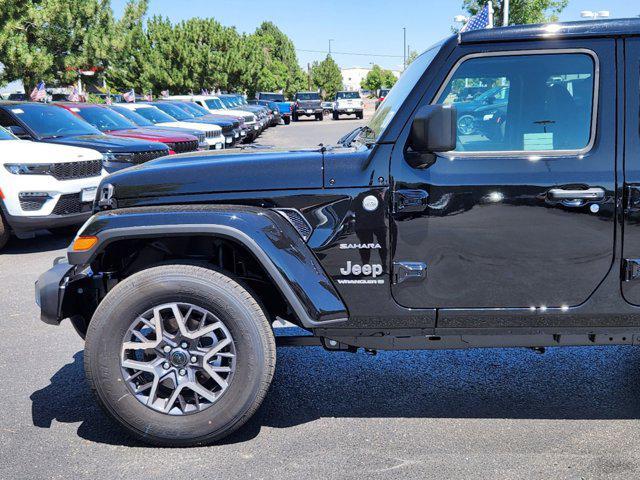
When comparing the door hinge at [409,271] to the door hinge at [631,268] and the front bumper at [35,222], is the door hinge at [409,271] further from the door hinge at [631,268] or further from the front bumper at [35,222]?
the front bumper at [35,222]

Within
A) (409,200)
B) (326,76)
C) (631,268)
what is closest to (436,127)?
(409,200)

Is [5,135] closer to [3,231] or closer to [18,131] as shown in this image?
[18,131]

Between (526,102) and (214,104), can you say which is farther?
(214,104)

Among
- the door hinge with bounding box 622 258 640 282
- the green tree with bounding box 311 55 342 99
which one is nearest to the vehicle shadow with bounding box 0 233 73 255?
the door hinge with bounding box 622 258 640 282

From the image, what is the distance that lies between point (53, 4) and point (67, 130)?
14.4 m

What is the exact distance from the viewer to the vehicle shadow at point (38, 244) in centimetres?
831

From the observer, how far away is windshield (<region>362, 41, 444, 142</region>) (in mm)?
3348

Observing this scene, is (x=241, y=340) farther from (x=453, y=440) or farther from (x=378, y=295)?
(x=453, y=440)

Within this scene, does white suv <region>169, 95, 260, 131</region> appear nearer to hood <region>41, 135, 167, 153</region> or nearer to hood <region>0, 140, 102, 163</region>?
hood <region>41, 135, 167, 153</region>

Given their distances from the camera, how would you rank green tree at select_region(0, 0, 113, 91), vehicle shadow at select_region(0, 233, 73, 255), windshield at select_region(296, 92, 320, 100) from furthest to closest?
windshield at select_region(296, 92, 320, 100) → green tree at select_region(0, 0, 113, 91) → vehicle shadow at select_region(0, 233, 73, 255)

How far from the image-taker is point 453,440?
3.38m

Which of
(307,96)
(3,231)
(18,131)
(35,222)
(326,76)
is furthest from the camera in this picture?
(326,76)

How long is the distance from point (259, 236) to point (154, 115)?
1416cm

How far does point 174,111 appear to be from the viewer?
61.5ft
